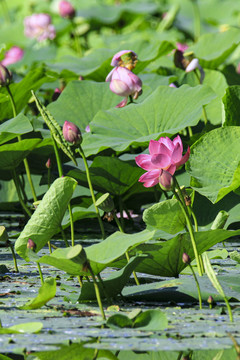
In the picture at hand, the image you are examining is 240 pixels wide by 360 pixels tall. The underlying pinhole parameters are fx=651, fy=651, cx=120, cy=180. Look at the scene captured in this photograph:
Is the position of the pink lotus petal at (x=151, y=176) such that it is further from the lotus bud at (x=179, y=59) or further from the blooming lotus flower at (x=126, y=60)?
the lotus bud at (x=179, y=59)

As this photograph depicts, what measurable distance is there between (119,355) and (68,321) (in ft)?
0.68

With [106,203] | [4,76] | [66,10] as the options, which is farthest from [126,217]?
[66,10]

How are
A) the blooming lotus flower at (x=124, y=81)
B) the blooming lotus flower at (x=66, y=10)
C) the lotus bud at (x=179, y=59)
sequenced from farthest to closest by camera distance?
the blooming lotus flower at (x=66, y=10)
the lotus bud at (x=179, y=59)
the blooming lotus flower at (x=124, y=81)

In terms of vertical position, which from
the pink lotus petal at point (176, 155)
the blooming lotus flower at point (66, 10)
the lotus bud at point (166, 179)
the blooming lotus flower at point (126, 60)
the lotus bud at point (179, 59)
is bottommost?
the blooming lotus flower at point (66, 10)

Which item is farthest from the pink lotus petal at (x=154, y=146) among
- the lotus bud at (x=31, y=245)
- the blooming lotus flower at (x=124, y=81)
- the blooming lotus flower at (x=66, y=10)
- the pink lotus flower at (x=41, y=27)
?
the pink lotus flower at (x=41, y=27)

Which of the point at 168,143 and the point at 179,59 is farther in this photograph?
the point at 179,59

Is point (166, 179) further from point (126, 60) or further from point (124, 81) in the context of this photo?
point (126, 60)

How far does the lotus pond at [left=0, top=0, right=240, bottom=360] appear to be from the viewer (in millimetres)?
1247

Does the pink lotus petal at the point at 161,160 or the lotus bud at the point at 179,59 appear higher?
the pink lotus petal at the point at 161,160

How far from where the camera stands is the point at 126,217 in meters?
2.44

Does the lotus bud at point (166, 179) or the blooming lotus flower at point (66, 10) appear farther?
the blooming lotus flower at point (66, 10)

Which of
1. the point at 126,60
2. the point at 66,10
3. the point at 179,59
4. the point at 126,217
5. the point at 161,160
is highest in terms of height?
the point at 161,160

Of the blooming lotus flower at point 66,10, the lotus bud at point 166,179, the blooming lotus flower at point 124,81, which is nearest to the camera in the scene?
the lotus bud at point 166,179

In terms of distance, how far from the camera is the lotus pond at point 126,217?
4.09 ft
